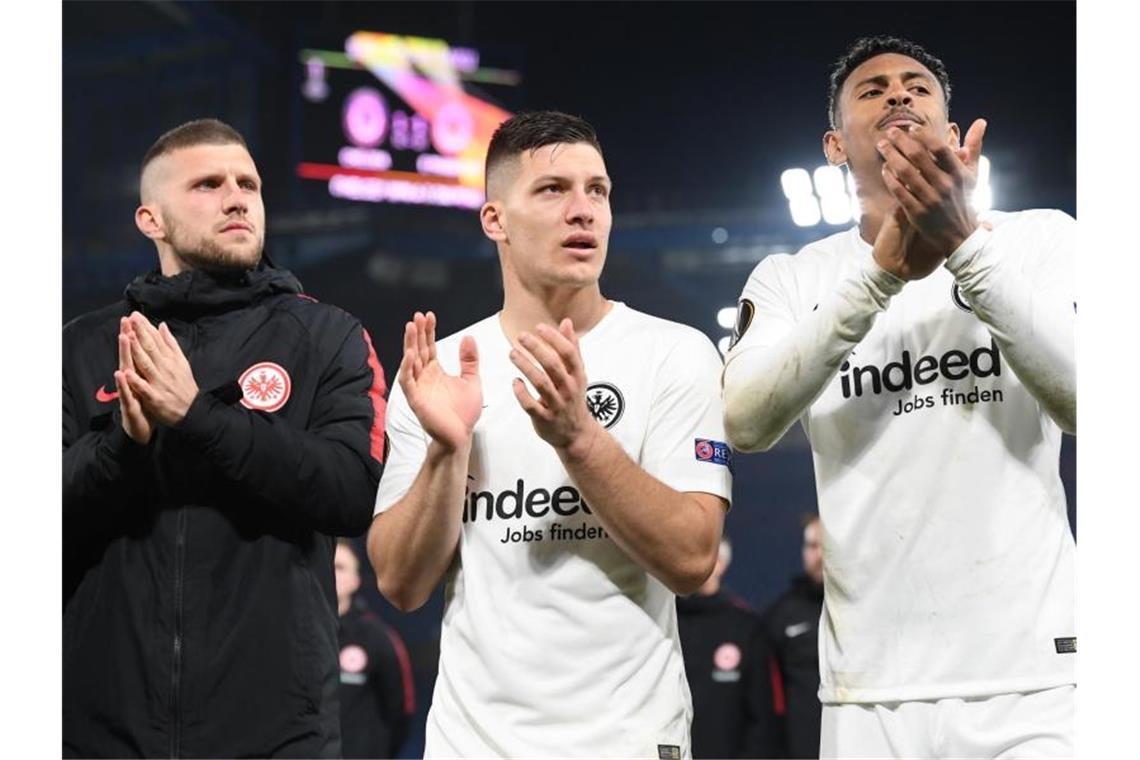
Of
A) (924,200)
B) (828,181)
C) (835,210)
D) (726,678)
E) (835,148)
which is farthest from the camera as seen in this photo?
(835,210)

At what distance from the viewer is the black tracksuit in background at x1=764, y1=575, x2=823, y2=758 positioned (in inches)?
275

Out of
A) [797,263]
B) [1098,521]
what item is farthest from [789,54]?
[1098,521]

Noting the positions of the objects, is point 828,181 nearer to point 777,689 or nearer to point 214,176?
point 777,689

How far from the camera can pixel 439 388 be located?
289cm

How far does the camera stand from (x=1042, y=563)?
279cm

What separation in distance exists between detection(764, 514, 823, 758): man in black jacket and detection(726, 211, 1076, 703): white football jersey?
4055 mm

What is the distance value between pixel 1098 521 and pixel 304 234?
11.1 m

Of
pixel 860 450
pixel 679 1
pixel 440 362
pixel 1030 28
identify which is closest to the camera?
pixel 860 450

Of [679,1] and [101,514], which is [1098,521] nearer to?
[101,514]

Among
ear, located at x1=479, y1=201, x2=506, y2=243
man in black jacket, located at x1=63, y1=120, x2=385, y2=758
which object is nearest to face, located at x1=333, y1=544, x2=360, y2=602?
man in black jacket, located at x1=63, y1=120, x2=385, y2=758

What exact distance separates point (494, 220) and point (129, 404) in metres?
0.85

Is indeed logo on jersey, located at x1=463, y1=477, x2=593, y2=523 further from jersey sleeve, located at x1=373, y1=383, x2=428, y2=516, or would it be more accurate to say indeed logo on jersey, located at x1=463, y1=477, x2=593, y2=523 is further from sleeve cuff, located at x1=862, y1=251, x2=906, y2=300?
sleeve cuff, located at x1=862, y1=251, x2=906, y2=300

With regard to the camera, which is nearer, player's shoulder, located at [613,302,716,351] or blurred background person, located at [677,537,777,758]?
player's shoulder, located at [613,302,716,351]

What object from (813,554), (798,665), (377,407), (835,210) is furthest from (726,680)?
(835,210)
